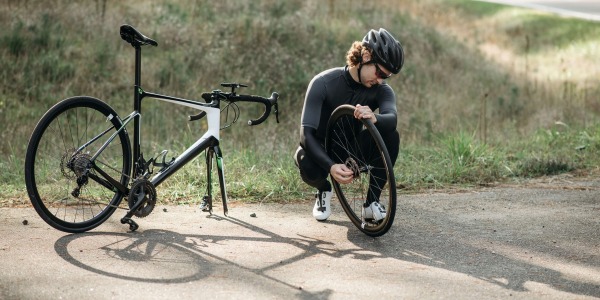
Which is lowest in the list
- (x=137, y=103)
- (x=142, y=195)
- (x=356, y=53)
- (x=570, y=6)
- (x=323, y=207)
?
(x=323, y=207)

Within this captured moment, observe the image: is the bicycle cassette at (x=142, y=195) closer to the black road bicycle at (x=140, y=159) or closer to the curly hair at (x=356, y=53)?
the black road bicycle at (x=140, y=159)

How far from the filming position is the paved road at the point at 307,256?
158 inches

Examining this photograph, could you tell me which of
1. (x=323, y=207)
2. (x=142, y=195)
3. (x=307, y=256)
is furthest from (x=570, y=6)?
(x=142, y=195)

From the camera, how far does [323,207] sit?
5566 mm

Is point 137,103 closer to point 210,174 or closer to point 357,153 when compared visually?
point 210,174

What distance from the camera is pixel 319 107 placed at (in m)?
5.25

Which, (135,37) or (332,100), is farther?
(332,100)

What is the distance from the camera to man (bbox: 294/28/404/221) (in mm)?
5062

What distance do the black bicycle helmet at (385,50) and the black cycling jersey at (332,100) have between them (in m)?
0.25

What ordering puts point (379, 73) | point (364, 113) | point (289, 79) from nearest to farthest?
point (364, 113) → point (379, 73) → point (289, 79)

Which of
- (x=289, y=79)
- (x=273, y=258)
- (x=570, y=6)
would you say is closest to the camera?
(x=273, y=258)

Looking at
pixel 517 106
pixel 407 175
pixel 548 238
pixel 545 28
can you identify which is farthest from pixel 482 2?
pixel 548 238

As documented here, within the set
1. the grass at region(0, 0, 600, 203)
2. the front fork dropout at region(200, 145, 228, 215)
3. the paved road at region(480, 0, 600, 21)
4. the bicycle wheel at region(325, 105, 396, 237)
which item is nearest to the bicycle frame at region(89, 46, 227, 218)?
the front fork dropout at region(200, 145, 228, 215)

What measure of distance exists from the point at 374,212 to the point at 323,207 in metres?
0.52
